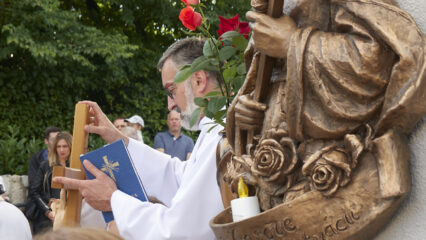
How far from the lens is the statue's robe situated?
1310 mm

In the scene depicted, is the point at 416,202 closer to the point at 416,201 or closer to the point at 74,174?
the point at 416,201

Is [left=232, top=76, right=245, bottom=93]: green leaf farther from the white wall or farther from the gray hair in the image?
the gray hair

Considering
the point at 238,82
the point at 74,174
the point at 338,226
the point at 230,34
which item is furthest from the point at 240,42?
the point at 74,174

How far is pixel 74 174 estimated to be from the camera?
2877 millimetres

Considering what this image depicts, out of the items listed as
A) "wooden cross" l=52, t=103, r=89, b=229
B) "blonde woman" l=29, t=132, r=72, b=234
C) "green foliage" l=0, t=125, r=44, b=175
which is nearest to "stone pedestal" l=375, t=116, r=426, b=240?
"wooden cross" l=52, t=103, r=89, b=229

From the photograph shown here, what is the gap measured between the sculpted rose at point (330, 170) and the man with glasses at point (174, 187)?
877 mm

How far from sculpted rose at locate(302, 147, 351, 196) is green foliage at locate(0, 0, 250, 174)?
739cm

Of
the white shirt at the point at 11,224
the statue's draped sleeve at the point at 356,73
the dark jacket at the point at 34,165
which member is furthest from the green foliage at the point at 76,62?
the statue's draped sleeve at the point at 356,73

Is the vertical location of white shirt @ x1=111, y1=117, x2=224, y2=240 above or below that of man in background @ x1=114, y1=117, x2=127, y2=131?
above

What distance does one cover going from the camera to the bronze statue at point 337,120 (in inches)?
51.9

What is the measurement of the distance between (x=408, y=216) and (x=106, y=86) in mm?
10288

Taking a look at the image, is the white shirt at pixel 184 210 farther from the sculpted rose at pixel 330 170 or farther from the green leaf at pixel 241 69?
the sculpted rose at pixel 330 170

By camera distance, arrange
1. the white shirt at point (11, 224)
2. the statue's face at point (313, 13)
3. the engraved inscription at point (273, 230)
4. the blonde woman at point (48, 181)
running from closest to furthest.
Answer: the engraved inscription at point (273, 230) → the statue's face at point (313, 13) → the white shirt at point (11, 224) → the blonde woman at point (48, 181)

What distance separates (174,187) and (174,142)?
14.2 ft
